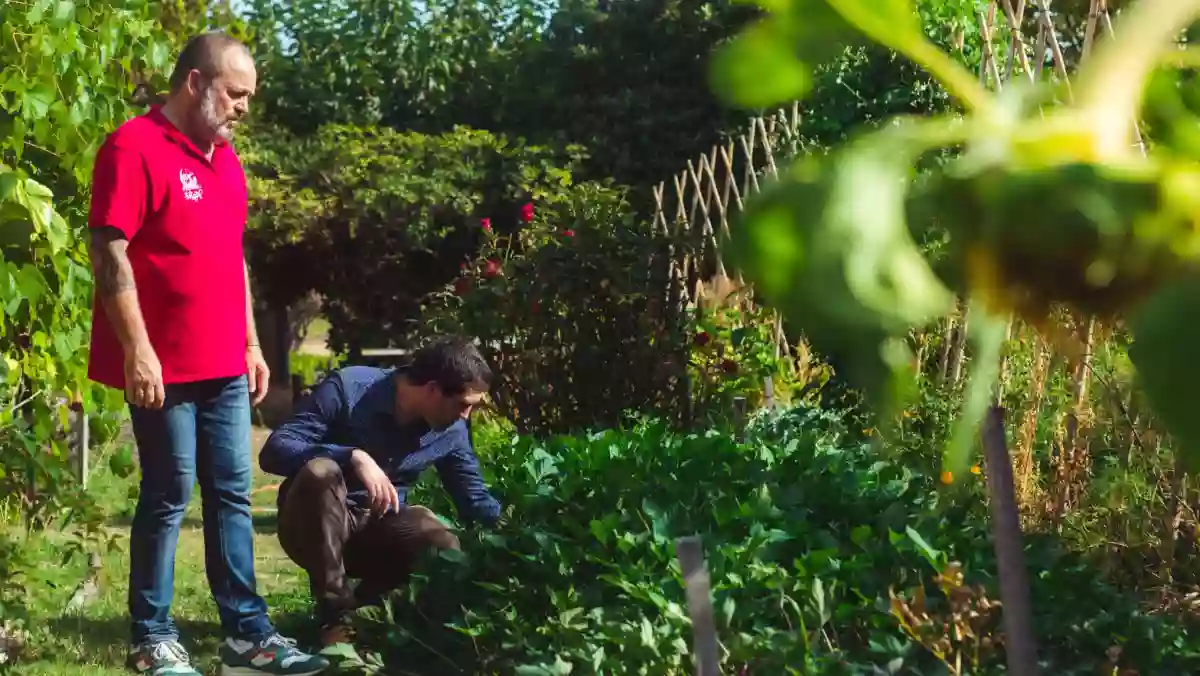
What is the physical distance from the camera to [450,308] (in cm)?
695

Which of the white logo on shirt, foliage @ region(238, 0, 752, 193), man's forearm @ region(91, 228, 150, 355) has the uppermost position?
foliage @ region(238, 0, 752, 193)

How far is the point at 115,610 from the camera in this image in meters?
4.45

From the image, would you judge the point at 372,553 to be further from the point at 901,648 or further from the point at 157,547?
the point at 901,648

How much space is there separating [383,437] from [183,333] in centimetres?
70

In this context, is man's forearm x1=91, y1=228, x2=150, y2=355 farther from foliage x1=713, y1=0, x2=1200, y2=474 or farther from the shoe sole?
foliage x1=713, y1=0, x2=1200, y2=474

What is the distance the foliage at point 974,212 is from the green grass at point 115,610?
3.51 meters

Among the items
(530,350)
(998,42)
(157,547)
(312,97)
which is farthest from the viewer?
(312,97)

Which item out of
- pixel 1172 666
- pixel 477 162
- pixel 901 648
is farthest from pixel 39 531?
pixel 477 162

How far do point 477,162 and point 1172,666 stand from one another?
10.3m

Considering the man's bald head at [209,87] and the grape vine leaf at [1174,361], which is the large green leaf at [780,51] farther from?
the man's bald head at [209,87]

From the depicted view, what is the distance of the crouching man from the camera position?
12.4ft

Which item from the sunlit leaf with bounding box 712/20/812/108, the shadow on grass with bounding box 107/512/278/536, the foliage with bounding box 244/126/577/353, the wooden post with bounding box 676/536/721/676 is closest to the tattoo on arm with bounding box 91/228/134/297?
the wooden post with bounding box 676/536/721/676

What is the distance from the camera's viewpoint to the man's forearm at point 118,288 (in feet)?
10.9

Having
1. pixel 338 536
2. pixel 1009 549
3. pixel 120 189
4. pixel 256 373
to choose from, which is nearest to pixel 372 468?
pixel 338 536
